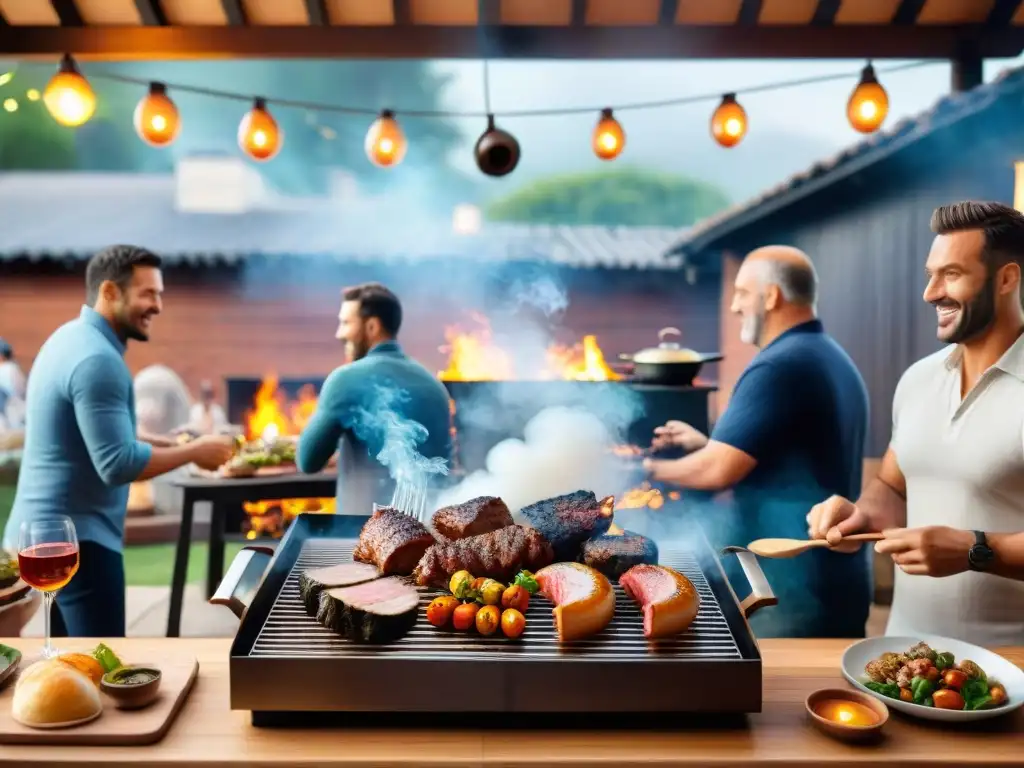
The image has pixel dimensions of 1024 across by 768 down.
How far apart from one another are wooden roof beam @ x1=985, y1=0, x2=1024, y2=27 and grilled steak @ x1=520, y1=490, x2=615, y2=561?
165 inches

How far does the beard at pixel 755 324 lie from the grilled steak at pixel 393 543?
202cm

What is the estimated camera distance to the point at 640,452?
482cm

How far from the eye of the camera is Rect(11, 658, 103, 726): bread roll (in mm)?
2020

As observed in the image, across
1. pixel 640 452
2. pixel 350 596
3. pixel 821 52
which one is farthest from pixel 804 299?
pixel 350 596

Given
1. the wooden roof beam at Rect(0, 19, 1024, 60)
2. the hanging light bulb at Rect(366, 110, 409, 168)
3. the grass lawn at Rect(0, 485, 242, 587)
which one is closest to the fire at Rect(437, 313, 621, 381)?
the hanging light bulb at Rect(366, 110, 409, 168)

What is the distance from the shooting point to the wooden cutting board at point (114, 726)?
1.99 meters

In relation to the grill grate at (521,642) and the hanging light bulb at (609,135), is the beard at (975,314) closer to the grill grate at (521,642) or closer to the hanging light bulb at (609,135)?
the grill grate at (521,642)

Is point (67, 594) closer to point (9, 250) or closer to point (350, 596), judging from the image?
point (350, 596)

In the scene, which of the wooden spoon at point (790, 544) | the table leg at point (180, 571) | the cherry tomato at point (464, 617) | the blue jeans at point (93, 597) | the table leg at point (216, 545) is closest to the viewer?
the cherry tomato at point (464, 617)

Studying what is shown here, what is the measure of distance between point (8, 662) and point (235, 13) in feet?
12.9

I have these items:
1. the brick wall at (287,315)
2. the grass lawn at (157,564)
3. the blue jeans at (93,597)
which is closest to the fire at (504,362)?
the blue jeans at (93,597)

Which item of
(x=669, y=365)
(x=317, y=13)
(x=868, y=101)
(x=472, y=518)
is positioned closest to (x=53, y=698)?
(x=472, y=518)

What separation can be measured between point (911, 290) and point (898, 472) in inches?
149

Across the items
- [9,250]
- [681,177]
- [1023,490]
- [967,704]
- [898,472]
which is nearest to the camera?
[967,704]
